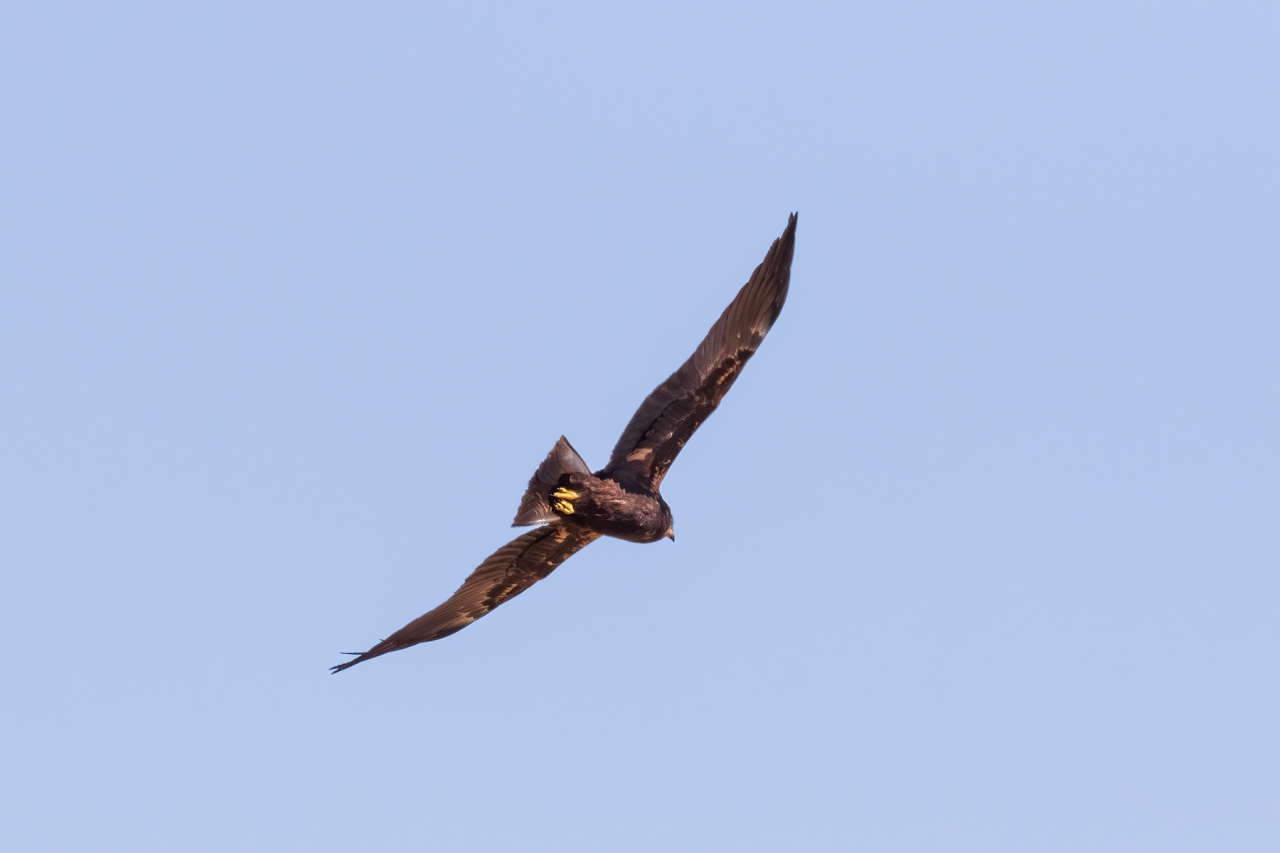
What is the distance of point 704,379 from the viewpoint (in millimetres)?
18266

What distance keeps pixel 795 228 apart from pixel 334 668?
7.63 m

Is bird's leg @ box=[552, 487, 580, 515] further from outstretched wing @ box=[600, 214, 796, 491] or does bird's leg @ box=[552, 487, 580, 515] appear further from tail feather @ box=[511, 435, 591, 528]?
outstretched wing @ box=[600, 214, 796, 491]

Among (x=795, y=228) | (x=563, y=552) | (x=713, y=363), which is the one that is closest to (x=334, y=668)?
(x=563, y=552)

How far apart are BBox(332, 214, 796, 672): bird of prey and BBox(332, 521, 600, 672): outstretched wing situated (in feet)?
0.04

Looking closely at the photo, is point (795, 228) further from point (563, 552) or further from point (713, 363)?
point (563, 552)

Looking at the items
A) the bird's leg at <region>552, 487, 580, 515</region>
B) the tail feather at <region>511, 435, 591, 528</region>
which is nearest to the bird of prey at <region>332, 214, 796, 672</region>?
the bird's leg at <region>552, 487, 580, 515</region>

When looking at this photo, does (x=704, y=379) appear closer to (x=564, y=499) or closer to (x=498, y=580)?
(x=564, y=499)

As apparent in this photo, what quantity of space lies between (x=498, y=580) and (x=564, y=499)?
9.96 ft

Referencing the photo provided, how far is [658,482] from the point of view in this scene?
1814 cm

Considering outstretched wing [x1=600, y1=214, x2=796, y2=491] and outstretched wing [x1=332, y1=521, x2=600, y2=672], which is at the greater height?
outstretched wing [x1=600, y1=214, x2=796, y2=491]

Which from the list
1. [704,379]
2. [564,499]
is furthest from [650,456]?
[564,499]

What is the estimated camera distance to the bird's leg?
53.3ft

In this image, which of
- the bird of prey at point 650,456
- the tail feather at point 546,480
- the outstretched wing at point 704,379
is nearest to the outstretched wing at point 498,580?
the bird of prey at point 650,456

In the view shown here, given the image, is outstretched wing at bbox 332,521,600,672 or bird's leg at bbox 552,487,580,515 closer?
bird's leg at bbox 552,487,580,515
